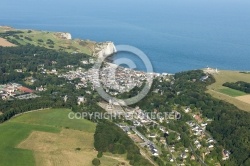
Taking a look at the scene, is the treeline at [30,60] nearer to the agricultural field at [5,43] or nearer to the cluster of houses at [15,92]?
the cluster of houses at [15,92]

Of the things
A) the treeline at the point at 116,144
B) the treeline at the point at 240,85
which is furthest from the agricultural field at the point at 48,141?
the treeline at the point at 240,85

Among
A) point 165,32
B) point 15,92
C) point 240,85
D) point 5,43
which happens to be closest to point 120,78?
point 15,92

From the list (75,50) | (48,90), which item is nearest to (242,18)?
(75,50)

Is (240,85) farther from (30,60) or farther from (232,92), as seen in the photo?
(30,60)

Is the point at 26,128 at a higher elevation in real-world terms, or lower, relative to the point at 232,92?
lower

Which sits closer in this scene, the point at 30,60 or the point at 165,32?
the point at 30,60

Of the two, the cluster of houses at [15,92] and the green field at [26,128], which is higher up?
the cluster of houses at [15,92]

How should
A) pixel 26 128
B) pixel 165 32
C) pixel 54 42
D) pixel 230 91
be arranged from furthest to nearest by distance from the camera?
pixel 165 32, pixel 54 42, pixel 230 91, pixel 26 128

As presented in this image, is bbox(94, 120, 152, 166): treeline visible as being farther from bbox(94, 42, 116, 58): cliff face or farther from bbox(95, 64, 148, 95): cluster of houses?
bbox(94, 42, 116, 58): cliff face
